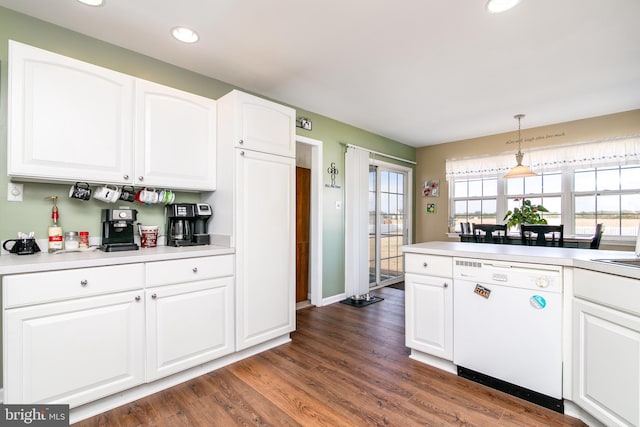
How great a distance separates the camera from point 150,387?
6.46 ft

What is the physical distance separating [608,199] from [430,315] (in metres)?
3.44

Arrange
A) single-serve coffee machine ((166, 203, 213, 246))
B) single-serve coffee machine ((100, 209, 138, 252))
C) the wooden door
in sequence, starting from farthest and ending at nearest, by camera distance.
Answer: the wooden door
single-serve coffee machine ((166, 203, 213, 246))
single-serve coffee machine ((100, 209, 138, 252))

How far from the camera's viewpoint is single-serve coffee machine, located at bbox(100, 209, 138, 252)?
2.08 metres

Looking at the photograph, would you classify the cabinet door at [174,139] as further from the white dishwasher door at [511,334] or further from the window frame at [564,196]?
the window frame at [564,196]

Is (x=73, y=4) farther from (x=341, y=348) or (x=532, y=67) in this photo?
(x=532, y=67)

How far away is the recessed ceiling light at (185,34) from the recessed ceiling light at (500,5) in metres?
1.97

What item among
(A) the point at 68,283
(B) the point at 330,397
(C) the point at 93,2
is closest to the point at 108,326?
(A) the point at 68,283

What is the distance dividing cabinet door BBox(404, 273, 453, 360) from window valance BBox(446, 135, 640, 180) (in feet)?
10.8

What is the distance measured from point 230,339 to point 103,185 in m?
1.47

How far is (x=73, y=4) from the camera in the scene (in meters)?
1.85

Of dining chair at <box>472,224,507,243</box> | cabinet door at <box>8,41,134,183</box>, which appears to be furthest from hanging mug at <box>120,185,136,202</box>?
dining chair at <box>472,224,507,243</box>

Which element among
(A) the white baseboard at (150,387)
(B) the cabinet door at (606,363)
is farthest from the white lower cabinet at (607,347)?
(A) the white baseboard at (150,387)

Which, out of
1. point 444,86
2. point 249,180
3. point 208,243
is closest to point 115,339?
point 208,243

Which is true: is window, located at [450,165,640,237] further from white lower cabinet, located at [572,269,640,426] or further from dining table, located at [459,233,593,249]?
white lower cabinet, located at [572,269,640,426]
